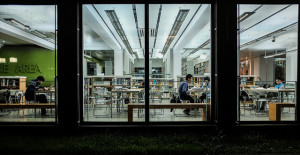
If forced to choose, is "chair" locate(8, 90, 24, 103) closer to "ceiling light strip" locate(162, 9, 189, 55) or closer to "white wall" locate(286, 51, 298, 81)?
"ceiling light strip" locate(162, 9, 189, 55)

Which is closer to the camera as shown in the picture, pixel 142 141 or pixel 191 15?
pixel 142 141

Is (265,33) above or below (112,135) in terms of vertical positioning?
above

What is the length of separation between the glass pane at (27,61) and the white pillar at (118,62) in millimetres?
3639

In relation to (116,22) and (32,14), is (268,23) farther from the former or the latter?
(32,14)

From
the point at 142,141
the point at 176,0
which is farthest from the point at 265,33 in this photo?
Answer: the point at 142,141

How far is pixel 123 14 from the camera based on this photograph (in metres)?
7.14

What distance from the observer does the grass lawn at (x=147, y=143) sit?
336 cm

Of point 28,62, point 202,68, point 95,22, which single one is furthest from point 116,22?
point 202,68

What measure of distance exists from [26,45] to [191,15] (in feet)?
34.9

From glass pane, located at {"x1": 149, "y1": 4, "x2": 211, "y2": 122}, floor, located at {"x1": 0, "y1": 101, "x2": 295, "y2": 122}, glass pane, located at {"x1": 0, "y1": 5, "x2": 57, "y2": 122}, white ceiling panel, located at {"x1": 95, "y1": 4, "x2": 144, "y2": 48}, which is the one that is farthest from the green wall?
glass pane, located at {"x1": 149, "y1": 4, "x2": 211, "y2": 122}

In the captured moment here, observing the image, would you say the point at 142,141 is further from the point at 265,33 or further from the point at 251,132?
the point at 265,33

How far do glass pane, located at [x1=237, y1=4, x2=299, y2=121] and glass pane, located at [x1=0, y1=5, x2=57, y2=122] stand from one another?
18.9 ft

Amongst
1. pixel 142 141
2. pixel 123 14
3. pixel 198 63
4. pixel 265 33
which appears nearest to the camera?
pixel 142 141

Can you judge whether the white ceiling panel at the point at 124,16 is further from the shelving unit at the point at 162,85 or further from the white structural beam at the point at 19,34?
the white structural beam at the point at 19,34
